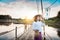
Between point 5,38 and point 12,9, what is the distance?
0.34 metres

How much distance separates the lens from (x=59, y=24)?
2.90 m

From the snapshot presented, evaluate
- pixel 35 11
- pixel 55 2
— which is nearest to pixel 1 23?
pixel 35 11

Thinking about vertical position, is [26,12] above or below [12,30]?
above

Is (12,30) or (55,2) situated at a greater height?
(55,2)

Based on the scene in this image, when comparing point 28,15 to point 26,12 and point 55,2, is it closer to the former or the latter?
point 26,12

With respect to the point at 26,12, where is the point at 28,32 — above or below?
below

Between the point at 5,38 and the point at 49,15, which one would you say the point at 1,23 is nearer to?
Result: the point at 5,38

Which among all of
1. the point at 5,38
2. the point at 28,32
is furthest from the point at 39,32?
the point at 5,38

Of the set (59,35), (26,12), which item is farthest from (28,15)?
(59,35)

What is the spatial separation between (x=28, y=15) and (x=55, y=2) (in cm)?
34

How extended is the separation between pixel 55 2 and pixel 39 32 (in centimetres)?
40

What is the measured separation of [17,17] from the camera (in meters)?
2.90

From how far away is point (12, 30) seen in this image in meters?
2.92

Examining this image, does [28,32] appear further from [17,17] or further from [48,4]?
[48,4]
